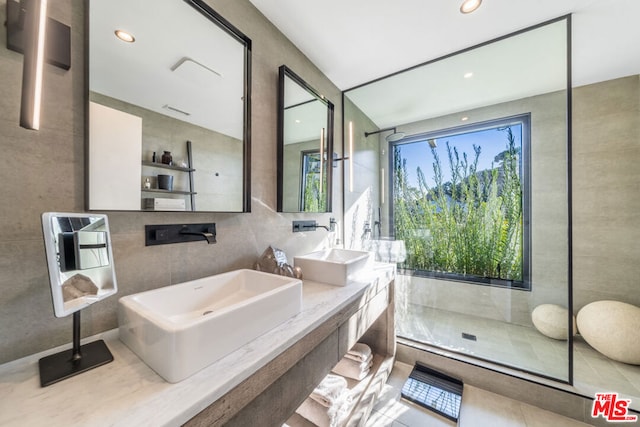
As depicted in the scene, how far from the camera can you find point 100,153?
785 mm

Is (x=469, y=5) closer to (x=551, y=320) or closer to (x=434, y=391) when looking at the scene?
(x=551, y=320)

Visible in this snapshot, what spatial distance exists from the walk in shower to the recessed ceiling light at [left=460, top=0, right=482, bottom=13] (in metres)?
0.44

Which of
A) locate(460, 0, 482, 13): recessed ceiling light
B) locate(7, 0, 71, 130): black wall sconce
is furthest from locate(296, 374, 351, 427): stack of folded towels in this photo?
locate(460, 0, 482, 13): recessed ceiling light

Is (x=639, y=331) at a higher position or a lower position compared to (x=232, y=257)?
lower

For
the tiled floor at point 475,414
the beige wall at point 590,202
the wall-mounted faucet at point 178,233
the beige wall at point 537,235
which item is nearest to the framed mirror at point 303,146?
the wall-mounted faucet at point 178,233

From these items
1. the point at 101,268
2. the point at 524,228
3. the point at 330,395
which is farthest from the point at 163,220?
the point at 524,228

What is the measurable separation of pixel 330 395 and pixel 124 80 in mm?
1828

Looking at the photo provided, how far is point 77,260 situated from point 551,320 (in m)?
2.87

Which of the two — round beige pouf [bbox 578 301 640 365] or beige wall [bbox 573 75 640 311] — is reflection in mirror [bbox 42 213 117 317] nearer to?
round beige pouf [bbox 578 301 640 365]

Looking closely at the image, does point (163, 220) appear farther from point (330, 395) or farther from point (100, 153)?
point (330, 395)

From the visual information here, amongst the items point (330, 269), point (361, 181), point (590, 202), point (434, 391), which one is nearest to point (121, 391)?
point (330, 269)

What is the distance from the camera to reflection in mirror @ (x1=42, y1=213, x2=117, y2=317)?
0.57 m

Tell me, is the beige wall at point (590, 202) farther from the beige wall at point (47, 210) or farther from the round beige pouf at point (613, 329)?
the beige wall at point (47, 210)

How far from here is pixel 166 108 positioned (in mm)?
975
